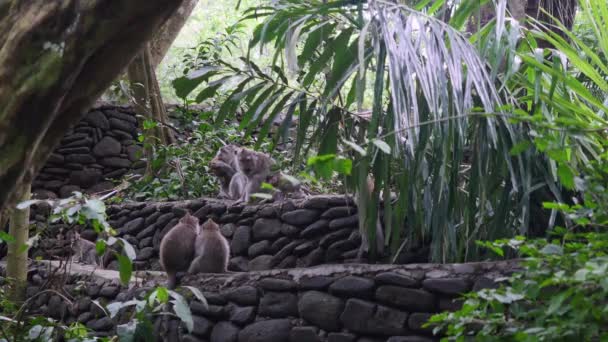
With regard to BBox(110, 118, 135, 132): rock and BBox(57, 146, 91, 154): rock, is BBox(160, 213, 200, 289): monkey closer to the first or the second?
BBox(57, 146, 91, 154): rock

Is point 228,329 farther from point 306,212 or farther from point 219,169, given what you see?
point 219,169

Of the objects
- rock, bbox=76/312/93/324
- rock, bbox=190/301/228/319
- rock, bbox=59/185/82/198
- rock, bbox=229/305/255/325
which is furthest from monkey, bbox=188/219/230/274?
rock, bbox=59/185/82/198

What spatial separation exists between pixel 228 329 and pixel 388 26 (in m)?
2.89

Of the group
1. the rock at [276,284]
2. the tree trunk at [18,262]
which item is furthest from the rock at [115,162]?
the rock at [276,284]

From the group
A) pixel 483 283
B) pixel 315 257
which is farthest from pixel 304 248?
pixel 483 283

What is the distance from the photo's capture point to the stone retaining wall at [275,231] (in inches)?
286

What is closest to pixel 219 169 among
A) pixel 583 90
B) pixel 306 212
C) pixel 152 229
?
pixel 152 229

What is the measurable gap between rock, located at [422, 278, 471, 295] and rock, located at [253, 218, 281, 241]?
2.90 m

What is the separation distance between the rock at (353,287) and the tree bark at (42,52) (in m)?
2.96

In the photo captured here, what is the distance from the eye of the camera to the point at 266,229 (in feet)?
26.1

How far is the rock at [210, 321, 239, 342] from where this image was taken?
20.4ft

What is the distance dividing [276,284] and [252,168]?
3166mm

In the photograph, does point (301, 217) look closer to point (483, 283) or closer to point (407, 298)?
point (407, 298)

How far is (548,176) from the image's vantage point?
5.11 metres
